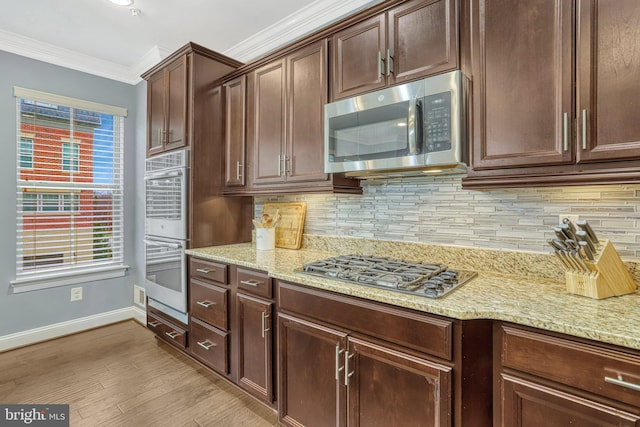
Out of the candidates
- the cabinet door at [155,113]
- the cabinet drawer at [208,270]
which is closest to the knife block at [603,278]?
the cabinet drawer at [208,270]

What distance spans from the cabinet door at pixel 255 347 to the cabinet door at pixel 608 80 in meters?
1.66

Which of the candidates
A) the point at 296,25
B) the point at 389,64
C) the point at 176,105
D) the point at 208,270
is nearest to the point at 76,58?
the point at 176,105

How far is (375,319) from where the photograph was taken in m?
1.32

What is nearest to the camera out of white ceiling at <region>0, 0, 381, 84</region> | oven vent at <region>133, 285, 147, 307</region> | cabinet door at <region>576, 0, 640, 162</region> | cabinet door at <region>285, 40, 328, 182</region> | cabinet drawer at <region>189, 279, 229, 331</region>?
cabinet door at <region>576, 0, 640, 162</region>

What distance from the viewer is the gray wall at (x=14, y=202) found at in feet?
8.96

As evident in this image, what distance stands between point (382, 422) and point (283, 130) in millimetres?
1756

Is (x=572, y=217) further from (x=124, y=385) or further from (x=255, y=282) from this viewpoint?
(x=124, y=385)

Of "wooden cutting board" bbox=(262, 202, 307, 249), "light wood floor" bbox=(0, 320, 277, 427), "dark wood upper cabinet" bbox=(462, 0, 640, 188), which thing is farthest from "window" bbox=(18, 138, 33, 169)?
"dark wood upper cabinet" bbox=(462, 0, 640, 188)

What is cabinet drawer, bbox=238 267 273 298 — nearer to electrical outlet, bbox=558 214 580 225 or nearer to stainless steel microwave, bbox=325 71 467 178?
stainless steel microwave, bbox=325 71 467 178

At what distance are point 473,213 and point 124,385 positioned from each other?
8.40 ft

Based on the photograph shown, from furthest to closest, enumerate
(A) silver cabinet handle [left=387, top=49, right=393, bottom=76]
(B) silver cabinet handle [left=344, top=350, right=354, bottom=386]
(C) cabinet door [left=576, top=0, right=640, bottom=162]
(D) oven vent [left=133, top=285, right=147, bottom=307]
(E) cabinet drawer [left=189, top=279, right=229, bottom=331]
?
(D) oven vent [left=133, top=285, right=147, bottom=307] < (E) cabinet drawer [left=189, top=279, right=229, bottom=331] < (A) silver cabinet handle [left=387, top=49, right=393, bottom=76] < (B) silver cabinet handle [left=344, top=350, right=354, bottom=386] < (C) cabinet door [left=576, top=0, right=640, bottom=162]

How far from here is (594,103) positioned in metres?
1.15

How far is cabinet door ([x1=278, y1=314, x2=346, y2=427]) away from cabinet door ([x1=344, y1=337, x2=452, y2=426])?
0.24 ft

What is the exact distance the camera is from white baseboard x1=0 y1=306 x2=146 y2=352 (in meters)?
2.77
